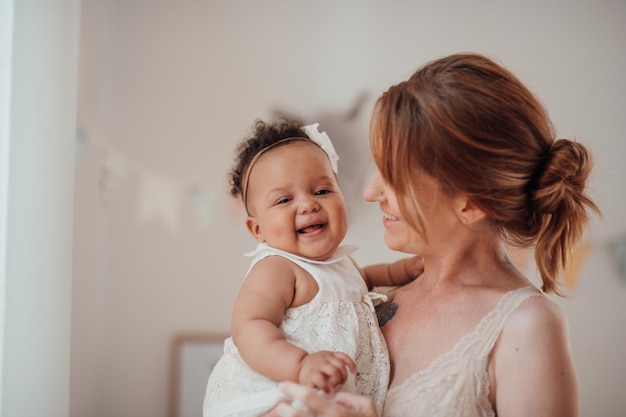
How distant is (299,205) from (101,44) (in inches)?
70.0

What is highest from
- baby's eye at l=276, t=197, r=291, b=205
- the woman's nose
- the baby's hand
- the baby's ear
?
the woman's nose

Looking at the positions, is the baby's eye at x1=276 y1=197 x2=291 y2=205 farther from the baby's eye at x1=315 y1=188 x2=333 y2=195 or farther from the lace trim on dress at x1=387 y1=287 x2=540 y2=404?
the lace trim on dress at x1=387 y1=287 x2=540 y2=404

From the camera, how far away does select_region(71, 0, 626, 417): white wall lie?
2.98 metres

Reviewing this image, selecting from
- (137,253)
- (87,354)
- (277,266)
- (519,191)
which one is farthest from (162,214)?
(519,191)

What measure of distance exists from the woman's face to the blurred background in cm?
167

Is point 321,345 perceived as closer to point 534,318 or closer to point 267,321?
point 267,321

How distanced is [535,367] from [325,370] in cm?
36

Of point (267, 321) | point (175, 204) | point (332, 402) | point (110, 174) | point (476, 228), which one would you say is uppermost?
point (110, 174)

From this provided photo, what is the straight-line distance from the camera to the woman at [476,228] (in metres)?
1.14

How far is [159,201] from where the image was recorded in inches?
120

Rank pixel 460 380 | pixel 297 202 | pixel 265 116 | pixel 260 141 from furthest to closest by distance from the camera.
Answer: pixel 265 116 → pixel 260 141 → pixel 297 202 → pixel 460 380

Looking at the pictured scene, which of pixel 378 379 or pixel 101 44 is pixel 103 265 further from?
pixel 378 379

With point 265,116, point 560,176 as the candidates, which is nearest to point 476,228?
point 560,176

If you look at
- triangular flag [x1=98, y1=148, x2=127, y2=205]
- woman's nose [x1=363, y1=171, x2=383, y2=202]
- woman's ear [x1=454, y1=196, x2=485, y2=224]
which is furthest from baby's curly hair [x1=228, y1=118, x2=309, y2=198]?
triangular flag [x1=98, y1=148, x2=127, y2=205]
